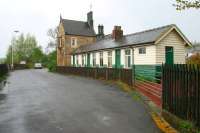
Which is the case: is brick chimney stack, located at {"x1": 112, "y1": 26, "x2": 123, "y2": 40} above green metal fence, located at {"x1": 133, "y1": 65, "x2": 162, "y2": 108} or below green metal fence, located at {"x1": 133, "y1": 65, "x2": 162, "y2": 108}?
above

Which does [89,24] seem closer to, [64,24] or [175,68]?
[64,24]

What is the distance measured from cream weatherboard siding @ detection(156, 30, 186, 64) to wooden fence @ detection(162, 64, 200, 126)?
1450cm

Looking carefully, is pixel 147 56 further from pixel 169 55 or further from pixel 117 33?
pixel 117 33

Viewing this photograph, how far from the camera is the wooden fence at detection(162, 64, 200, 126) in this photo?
6670mm

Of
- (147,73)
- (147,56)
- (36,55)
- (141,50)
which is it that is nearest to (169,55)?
(147,56)

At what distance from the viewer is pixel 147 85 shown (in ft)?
45.2

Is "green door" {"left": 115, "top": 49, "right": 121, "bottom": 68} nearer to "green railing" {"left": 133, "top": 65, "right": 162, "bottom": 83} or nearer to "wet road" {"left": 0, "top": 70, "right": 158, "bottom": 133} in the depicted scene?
"green railing" {"left": 133, "top": 65, "right": 162, "bottom": 83}

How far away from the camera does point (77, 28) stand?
2039 inches

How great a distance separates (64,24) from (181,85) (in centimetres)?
4438

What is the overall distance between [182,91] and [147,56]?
16470 mm

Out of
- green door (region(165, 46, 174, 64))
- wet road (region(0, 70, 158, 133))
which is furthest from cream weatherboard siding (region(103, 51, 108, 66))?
wet road (region(0, 70, 158, 133))

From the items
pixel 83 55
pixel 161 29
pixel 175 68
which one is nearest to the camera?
pixel 175 68

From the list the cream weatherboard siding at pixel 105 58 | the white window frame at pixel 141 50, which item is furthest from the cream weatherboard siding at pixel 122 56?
the cream weatherboard siding at pixel 105 58

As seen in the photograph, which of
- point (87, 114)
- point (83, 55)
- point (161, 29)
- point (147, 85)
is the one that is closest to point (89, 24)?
point (83, 55)
